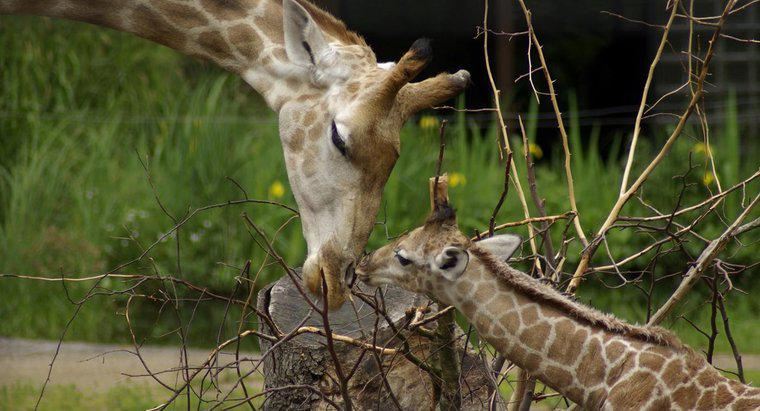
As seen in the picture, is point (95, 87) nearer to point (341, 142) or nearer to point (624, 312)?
point (624, 312)

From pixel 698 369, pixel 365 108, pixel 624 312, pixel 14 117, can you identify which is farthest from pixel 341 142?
pixel 14 117

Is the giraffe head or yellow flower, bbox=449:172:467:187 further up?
the giraffe head

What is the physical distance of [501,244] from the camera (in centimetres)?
327

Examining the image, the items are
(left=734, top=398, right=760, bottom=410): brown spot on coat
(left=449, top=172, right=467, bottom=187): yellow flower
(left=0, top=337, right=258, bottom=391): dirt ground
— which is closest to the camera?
(left=734, top=398, right=760, bottom=410): brown spot on coat

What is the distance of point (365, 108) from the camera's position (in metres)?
3.64

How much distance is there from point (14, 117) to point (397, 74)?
5789 mm

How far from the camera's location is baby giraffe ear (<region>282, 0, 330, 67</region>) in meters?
3.81

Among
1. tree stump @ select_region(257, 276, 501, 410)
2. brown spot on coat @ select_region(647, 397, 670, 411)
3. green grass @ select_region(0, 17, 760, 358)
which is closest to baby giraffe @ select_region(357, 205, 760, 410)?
brown spot on coat @ select_region(647, 397, 670, 411)

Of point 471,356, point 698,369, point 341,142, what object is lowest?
point 471,356

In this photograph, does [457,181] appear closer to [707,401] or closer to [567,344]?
[567,344]

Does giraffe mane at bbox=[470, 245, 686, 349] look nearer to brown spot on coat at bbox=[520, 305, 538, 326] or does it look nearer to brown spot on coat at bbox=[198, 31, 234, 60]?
brown spot on coat at bbox=[520, 305, 538, 326]

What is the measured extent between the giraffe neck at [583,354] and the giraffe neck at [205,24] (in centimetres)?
119

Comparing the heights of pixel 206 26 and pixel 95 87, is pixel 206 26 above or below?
above

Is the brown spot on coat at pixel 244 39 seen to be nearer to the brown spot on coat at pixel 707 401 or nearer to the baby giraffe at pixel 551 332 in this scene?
the baby giraffe at pixel 551 332
